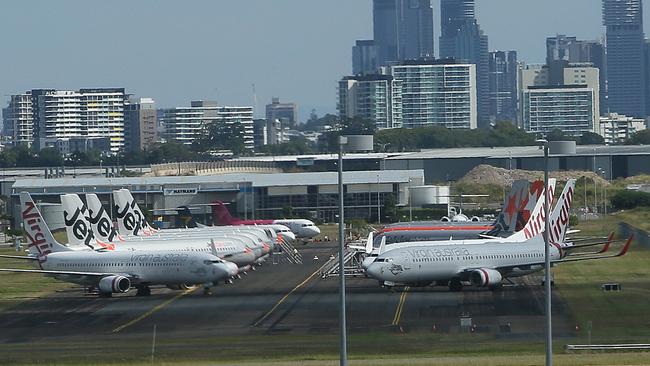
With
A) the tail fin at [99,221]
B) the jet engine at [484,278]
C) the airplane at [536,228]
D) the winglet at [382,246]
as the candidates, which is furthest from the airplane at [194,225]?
the jet engine at [484,278]

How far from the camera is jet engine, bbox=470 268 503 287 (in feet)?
286

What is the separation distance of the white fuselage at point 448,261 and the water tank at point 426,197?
97.7 m

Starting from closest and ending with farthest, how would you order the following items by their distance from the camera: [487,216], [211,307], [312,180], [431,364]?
1. [431,364]
2. [211,307]
3. [487,216]
4. [312,180]

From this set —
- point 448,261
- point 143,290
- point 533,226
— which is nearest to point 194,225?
point 533,226

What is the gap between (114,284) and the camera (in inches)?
3514

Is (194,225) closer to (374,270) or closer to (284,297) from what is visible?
(284,297)

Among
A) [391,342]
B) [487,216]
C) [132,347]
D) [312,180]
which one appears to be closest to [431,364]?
[391,342]

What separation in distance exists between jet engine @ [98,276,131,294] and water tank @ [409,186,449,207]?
9896 cm

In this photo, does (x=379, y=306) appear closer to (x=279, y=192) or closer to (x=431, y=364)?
(x=431, y=364)

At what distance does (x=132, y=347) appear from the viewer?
6675cm

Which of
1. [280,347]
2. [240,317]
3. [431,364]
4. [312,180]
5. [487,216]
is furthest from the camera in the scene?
[312,180]

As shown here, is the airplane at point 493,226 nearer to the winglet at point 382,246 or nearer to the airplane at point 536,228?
the airplane at point 536,228

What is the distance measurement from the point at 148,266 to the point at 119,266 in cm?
188

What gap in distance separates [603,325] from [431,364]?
13832 millimetres
